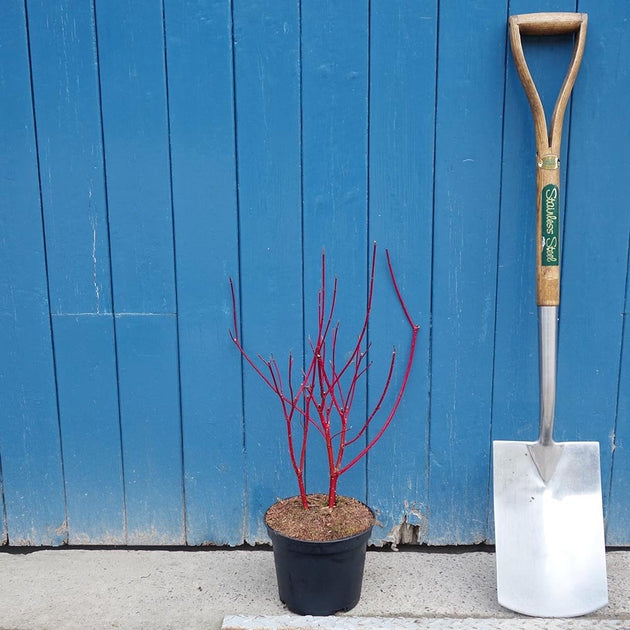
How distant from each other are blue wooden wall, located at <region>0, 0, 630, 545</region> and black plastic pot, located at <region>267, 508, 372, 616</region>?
0.29 metres

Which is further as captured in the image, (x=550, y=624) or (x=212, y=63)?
(x=212, y=63)

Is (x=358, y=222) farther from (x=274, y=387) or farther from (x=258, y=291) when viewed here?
(x=274, y=387)

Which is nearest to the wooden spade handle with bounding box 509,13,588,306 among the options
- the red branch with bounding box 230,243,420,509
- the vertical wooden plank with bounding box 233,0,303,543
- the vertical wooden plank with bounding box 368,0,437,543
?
the vertical wooden plank with bounding box 368,0,437,543

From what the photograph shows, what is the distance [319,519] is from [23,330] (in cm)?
96

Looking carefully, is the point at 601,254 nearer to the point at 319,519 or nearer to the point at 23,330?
the point at 319,519

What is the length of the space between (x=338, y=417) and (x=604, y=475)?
76cm

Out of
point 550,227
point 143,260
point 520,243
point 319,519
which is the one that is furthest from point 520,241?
point 143,260

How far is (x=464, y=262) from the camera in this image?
1.61 metres

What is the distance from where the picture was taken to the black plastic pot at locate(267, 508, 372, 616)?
1392mm

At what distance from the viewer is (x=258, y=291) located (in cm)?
164

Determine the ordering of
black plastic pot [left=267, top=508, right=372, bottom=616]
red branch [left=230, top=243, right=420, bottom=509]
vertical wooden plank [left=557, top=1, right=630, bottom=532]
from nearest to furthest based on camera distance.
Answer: black plastic pot [left=267, top=508, right=372, bottom=616], vertical wooden plank [left=557, top=1, right=630, bottom=532], red branch [left=230, top=243, right=420, bottom=509]

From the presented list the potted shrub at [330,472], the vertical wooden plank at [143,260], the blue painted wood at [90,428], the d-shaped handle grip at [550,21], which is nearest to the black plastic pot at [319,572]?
the potted shrub at [330,472]

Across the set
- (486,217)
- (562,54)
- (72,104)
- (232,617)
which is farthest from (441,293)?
(72,104)

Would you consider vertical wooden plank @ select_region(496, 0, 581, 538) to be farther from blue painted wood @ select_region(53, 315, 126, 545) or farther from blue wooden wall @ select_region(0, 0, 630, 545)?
blue painted wood @ select_region(53, 315, 126, 545)
